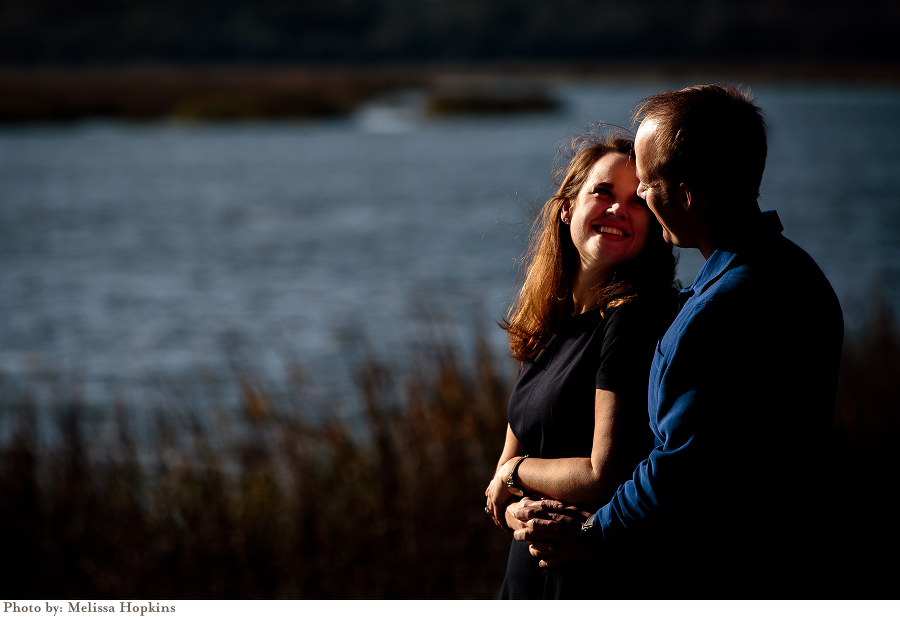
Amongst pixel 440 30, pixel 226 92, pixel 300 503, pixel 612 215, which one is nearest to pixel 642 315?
pixel 612 215

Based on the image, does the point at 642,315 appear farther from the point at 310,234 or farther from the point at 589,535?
the point at 310,234

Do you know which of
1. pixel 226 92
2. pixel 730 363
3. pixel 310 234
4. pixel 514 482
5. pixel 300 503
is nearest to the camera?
pixel 730 363

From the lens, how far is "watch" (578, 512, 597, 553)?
119 cm

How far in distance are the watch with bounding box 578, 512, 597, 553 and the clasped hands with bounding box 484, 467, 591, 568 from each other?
3cm

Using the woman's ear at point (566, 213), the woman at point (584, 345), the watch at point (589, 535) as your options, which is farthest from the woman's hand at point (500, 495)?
the woman's ear at point (566, 213)

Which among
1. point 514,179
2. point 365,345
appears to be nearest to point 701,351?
point 365,345

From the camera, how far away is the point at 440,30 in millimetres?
19297

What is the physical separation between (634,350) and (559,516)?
0.90 feet

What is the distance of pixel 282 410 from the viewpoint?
3.56 m

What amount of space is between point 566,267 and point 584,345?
0.17m

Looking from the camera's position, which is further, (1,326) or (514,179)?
(514,179)

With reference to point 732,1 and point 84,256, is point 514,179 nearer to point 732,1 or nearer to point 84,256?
point 732,1

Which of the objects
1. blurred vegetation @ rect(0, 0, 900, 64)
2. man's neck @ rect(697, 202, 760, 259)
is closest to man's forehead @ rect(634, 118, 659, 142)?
man's neck @ rect(697, 202, 760, 259)

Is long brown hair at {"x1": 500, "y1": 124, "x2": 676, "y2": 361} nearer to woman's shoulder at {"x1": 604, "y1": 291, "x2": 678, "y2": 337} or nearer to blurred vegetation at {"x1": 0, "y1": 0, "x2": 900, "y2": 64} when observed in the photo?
woman's shoulder at {"x1": 604, "y1": 291, "x2": 678, "y2": 337}
